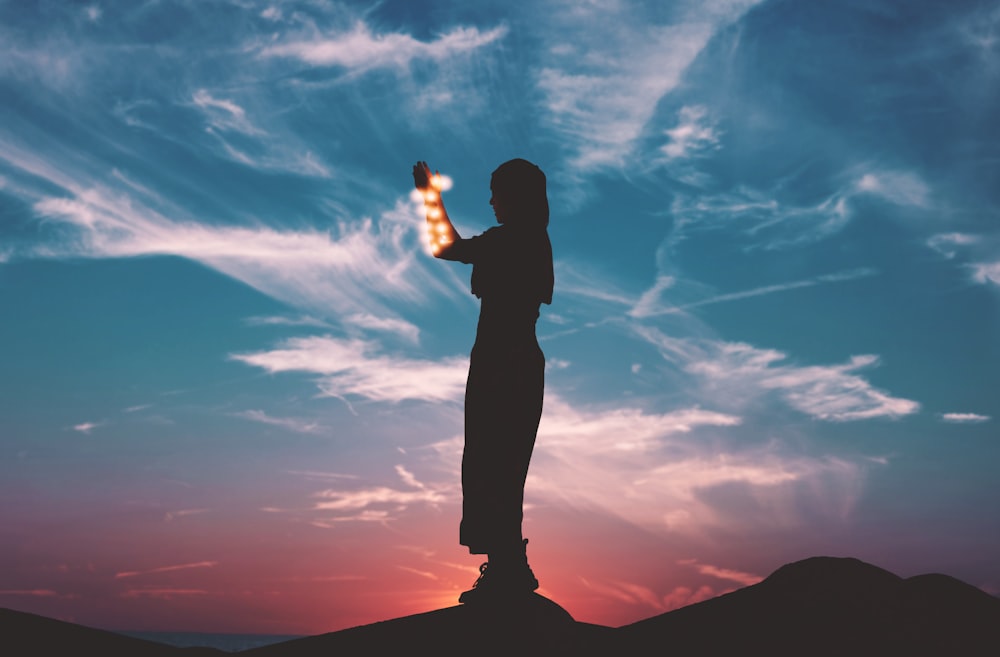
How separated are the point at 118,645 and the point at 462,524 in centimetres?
365

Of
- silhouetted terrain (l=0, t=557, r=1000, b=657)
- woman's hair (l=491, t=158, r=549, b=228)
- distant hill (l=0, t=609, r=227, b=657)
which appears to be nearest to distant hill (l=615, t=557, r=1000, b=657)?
silhouetted terrain (l=0, t=557, r=1000, b=657)

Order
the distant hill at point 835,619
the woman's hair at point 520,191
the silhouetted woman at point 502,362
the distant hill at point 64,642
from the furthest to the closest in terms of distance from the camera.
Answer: the woman's hair at point 520,191
the silhouetted woman at point 502,362
the distant hill at point 835,619
the distant hill at point 64,642

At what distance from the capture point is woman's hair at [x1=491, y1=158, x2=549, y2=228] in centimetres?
913

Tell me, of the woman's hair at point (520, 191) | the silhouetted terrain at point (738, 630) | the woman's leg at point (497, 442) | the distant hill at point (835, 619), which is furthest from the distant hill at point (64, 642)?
the woman's hair at point (520, 191)

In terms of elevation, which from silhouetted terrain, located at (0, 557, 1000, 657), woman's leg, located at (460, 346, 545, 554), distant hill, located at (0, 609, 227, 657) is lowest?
distant hill, located at (0, 609, 227, 657)

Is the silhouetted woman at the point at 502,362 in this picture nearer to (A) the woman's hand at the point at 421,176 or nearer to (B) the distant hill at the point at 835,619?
(A) the woman's hand at the point at 421,176

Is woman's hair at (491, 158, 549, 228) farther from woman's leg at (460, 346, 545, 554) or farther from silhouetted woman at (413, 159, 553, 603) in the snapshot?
woman's leg at (460, 346, 545, 554)

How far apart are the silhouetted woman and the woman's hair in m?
0.01

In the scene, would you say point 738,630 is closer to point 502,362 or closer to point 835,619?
point 835,619

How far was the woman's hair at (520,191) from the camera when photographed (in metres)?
9.13

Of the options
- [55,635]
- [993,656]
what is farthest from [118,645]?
[993,656]

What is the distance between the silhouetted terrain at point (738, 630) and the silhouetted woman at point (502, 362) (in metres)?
0.60

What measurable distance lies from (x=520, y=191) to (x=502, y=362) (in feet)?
6.25

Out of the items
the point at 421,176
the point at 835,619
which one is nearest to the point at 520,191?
the point at 421,176
